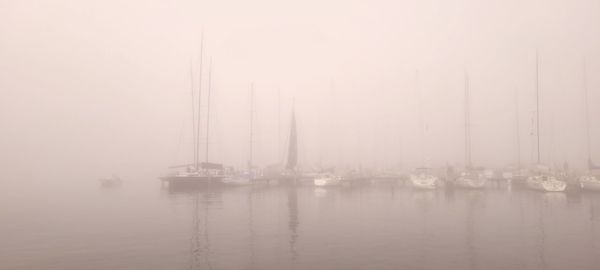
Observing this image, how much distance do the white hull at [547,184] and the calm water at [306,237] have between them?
44.7 ft

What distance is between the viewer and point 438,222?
1458 inches

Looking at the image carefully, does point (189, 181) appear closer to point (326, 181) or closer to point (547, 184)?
point (326, 181)

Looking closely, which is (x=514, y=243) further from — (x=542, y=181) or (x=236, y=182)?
(x=236, y=182)

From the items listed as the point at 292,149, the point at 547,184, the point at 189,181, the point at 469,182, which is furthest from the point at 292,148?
the point at 547,184

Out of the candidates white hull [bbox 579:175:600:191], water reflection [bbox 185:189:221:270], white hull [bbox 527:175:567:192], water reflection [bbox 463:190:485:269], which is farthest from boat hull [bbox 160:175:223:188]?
white hull [bbox 579:175:600:191]

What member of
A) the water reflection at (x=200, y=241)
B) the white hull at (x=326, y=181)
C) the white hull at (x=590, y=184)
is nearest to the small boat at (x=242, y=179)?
the white hull at (x=326, y=181)

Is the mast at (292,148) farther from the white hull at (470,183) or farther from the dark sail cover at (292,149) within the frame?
the white hull at (470,183)

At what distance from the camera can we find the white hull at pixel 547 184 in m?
63.7

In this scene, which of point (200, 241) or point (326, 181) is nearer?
point (200, 241)

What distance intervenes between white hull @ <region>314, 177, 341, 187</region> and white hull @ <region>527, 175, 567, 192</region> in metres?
37.5

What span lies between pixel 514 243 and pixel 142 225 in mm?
31846

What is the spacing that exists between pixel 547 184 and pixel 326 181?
133 feet

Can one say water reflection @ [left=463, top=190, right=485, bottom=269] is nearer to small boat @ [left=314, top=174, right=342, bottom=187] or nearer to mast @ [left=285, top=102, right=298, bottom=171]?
small boat @ [left=314, top=174, right=342, bottom=187]

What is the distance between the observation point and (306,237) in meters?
30.5
